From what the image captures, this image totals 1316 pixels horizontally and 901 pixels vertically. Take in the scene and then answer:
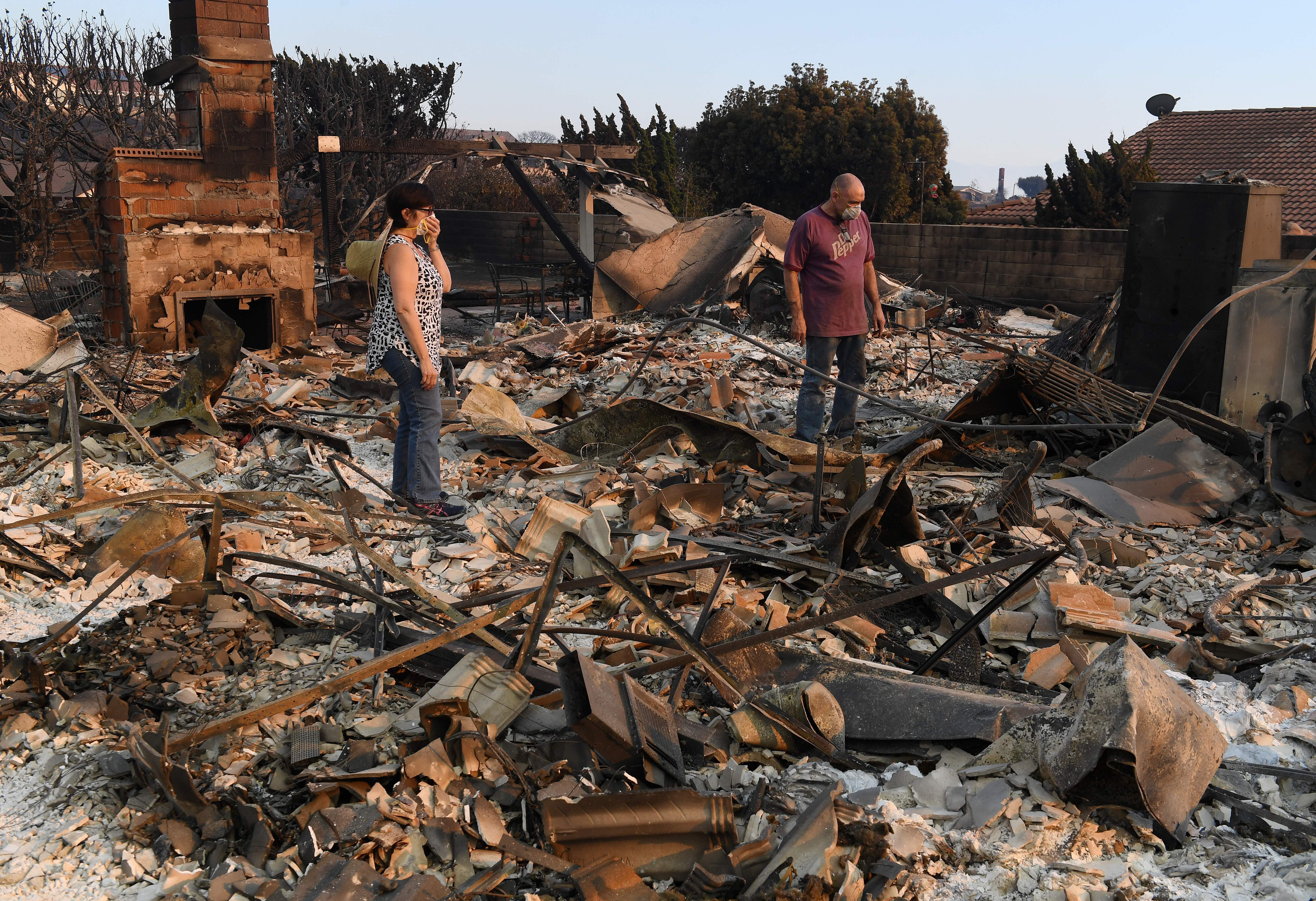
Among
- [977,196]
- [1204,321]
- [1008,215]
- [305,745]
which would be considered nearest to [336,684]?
[305,745]

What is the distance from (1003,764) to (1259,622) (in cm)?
173

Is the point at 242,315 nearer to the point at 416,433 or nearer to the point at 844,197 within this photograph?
the point at 416,433

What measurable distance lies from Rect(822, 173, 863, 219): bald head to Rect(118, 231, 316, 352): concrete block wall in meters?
5.58

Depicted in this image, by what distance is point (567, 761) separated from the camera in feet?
8.82

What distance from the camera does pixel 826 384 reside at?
6.23 metres

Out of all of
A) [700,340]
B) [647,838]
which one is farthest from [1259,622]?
[700,340]

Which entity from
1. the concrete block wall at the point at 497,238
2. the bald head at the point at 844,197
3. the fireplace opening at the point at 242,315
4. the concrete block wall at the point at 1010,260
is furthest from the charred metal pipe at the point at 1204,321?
the concrete block wall at the point at 497,238

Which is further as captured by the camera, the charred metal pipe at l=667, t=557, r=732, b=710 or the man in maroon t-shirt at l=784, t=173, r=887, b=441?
the man in maroon t-shirt at l=784, t=173, r=887, b=441

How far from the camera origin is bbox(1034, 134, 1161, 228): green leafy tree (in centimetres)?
2100

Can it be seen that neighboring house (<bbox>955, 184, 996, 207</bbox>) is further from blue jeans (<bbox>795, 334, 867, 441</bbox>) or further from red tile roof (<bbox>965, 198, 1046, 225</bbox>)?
blue jeans (<bbox>795, 334, 867, 441</bbox>)

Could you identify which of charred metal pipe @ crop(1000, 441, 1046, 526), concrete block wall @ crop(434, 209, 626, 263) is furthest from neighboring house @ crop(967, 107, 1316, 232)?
charred metal pipe @ crop(1000, 441, 1046, 526)

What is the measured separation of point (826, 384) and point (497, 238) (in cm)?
1804

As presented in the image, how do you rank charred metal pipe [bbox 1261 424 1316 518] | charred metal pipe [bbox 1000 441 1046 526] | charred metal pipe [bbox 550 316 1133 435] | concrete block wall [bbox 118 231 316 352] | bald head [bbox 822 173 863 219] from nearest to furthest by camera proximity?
charred metal pipe [bbox 1000 441 1046 526] < charred metal pipe [bbox 1261 424 1316 518] < charred metal pipe [bbox 550 316 1133 435] < bald head [bbox 822 173 863 219] < concrete block wall [bbox 118 231 316 352]

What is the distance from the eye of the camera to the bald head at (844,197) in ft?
19.0
